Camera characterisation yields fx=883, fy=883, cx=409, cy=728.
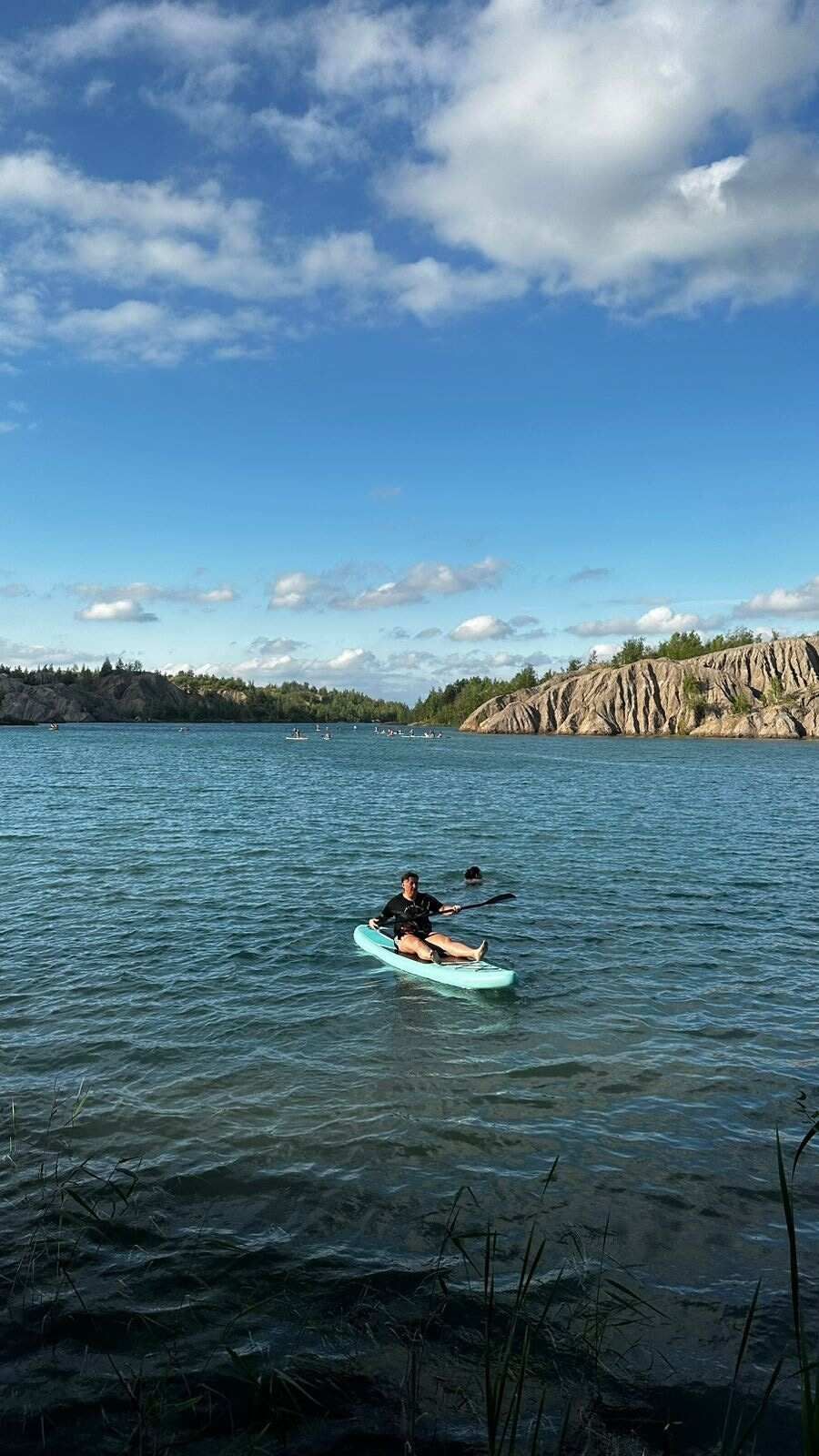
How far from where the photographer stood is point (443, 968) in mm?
16547

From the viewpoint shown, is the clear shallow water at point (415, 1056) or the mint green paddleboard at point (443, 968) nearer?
the clear shallow water at point (415, 1056)

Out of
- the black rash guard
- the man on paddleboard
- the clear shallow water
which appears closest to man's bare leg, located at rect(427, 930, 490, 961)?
the man on paddleboard

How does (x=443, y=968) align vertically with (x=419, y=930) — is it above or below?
below

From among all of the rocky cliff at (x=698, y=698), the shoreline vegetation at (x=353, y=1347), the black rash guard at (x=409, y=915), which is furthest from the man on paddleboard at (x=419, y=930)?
the rocky cliff at (x=698, y=698)

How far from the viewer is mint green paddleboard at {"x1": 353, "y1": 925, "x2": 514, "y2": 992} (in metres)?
15.9

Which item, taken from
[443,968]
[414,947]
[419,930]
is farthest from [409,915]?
[443,968]

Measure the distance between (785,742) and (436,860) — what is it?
123286mm

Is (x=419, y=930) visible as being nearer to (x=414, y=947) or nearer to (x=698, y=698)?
(x=414, y=947)

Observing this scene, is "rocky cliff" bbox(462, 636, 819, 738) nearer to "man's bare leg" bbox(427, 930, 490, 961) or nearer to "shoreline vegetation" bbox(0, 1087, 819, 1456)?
"man's bare leg" bbox(427, 930, 490, 961)

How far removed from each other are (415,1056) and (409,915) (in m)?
5.20

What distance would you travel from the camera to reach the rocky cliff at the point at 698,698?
155375mm

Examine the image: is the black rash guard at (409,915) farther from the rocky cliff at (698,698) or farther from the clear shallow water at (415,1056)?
the rocky cliff at (698,698)

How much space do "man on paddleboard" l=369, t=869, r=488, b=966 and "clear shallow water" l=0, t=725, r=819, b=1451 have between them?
0.75 meters

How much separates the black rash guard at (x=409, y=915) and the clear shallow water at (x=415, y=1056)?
101 centimetres
